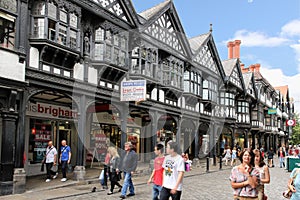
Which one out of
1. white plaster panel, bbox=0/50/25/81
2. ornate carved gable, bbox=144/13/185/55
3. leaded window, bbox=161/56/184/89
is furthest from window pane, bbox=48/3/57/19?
leaded window, bbox=161/56/184/89

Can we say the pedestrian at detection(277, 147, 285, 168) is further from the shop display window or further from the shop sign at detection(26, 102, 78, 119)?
the shop display window

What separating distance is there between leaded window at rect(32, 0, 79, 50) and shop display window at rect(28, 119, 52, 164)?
4.40 metres

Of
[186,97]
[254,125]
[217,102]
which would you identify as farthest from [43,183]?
[254,125]

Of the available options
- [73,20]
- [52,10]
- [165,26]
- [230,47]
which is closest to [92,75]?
[73,20]

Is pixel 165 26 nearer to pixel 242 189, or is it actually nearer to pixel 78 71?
pixel 78 71

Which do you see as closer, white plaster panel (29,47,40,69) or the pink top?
the pink top

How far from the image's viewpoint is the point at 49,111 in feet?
50.6

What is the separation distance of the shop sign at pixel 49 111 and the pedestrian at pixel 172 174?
9422 mm

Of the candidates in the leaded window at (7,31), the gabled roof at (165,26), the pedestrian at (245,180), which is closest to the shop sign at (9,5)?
the leaded window at (7,31)

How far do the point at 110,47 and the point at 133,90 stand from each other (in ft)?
7.14

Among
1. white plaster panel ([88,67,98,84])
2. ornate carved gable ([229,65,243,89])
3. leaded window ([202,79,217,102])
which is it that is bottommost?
white plaster panel ([88,67,98,84])

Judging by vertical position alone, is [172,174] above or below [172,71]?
below

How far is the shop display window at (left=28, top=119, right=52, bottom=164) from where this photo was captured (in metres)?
14.7

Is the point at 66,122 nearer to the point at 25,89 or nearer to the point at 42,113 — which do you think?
the point at 42,113
